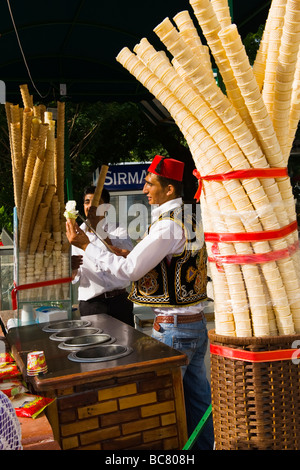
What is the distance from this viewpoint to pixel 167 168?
302cm

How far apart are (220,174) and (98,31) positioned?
3.79m

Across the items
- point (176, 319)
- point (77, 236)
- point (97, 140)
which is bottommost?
point (176, 319)

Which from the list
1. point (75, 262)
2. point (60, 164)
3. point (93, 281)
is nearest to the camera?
point (60, 164)

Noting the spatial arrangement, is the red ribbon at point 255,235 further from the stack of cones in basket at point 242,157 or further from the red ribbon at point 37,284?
the red ribbon at point 37,284

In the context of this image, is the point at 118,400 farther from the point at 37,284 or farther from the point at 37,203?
the point at 37,203

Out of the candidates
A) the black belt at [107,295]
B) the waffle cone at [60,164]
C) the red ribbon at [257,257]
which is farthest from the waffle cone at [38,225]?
the red ribbon at [257,257]

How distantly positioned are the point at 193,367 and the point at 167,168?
1249mm

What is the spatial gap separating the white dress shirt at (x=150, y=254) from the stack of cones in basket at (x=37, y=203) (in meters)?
0.52

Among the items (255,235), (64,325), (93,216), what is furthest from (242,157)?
(93,216)

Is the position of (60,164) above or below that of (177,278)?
above

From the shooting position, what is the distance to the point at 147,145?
9.80 metres

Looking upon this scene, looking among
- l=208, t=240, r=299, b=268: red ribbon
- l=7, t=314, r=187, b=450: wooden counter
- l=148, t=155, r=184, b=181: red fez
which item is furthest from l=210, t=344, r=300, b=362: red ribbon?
l=148, t=155, r=184, b=181: red fez

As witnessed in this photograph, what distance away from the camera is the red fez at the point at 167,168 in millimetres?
3021

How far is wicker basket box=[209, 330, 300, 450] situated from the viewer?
3.99ft
